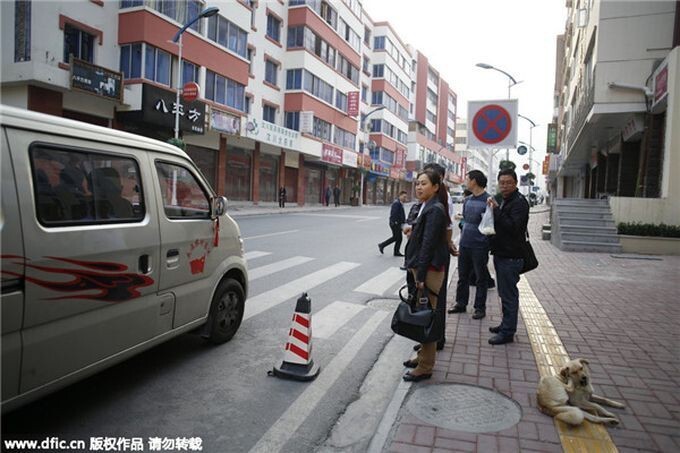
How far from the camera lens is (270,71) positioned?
108 ft

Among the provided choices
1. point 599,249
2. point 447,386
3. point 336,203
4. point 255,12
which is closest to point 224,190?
point 255,12

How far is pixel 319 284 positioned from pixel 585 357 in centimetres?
437

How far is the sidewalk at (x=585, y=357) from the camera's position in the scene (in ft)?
10.5

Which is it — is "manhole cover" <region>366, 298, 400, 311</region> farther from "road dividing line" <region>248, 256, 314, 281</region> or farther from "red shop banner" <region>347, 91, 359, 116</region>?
"red shop banner" <region>347, 91, 359, 116</region>

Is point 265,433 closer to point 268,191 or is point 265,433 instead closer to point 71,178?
point 71,178

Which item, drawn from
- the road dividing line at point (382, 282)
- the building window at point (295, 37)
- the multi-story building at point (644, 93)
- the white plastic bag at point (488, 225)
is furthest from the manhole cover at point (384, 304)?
the building window at point (295, 37)

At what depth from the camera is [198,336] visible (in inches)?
203

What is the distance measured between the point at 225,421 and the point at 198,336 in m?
1.87

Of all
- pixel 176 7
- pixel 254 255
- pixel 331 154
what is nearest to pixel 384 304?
pixel 254 255

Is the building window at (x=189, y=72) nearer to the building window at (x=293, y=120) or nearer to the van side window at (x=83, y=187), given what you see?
the building window at (x=293, y=120)

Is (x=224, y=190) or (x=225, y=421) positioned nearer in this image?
(x=225, y=421)

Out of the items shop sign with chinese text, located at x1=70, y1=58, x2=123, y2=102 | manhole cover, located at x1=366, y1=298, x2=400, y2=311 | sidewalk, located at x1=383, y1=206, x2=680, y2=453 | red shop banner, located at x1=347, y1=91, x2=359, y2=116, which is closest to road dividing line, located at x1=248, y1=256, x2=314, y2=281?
manhole cover, located at x1=366, y1=298, x2=400, y2=311

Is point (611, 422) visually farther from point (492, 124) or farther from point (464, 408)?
point (492, 124)

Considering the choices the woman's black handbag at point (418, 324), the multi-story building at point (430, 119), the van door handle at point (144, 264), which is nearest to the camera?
the van door handle at point (144, 264)
